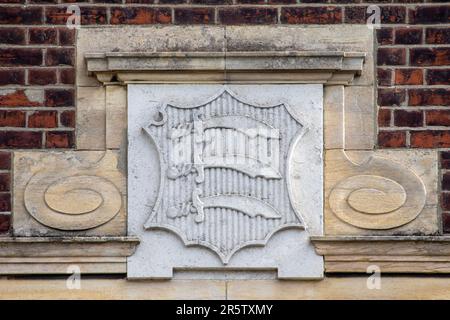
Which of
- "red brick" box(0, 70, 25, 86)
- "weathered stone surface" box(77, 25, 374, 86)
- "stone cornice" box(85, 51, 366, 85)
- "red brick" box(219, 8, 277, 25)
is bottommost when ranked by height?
"red brick" box(0, 70, 25, 86)

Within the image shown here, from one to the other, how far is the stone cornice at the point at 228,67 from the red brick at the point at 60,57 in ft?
0.30

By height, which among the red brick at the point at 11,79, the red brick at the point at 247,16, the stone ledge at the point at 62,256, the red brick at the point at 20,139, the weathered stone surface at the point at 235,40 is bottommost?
the stone ledge at the point at 62,256

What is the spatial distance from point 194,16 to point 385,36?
0.80 meters

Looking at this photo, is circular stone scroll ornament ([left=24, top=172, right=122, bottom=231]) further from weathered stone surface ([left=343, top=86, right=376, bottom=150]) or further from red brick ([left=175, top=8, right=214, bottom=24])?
weathered stone surface ([left=343, top=86, right=376, bottom=150])

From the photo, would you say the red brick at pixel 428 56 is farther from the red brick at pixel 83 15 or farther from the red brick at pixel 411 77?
the red brick at pixel 83 15

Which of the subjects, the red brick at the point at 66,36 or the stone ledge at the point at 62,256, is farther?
the red brick at the point at 66,36

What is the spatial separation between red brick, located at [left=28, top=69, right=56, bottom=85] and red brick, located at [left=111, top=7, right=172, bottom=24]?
337 millimetres

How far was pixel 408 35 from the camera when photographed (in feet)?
18.1

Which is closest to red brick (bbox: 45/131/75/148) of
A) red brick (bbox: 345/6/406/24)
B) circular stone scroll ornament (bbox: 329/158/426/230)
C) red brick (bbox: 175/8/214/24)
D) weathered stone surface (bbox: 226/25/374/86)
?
red brick (bbox: 175/8/214/24)

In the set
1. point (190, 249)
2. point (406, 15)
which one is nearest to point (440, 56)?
point (406, 15)

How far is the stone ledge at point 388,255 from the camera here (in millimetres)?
5426

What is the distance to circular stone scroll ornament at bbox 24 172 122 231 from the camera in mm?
5461

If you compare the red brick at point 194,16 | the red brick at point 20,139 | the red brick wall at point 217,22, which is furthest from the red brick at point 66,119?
the red brick at point 194,16
